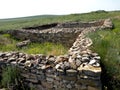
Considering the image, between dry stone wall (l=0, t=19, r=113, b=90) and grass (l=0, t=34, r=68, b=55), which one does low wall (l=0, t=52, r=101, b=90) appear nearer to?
dry stone wall (l=0, t=19, r=113, b=90)

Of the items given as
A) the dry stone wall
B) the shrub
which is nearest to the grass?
the dry stone wall

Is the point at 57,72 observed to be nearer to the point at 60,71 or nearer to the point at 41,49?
the point at 60,71

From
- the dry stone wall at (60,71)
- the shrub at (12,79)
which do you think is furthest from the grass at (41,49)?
the shrub at (12,79)

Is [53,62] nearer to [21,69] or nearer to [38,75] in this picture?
[38,75]

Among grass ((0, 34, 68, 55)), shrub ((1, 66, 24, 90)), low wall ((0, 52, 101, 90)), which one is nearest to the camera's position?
low wall ((0, 52, 101, 90))

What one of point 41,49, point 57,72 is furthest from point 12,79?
point 41,49

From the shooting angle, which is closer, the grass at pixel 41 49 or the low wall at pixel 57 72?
the low wall at pixel 57 72

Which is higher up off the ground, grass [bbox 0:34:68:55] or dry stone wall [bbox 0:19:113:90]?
dry stone wall [bbox 0:19:113:90]

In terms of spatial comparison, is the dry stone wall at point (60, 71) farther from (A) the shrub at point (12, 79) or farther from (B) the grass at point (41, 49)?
(B) the grass at point (41, 49)

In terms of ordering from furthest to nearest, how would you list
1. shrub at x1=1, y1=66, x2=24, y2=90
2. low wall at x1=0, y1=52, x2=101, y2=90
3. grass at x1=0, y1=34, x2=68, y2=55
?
grass at x1=0, y1=34, x2=68, y2=55
shrub at x1=1, y1=66, x2=24, y2=90
low wall at x1=0, y1=52, x2=101, y2=90

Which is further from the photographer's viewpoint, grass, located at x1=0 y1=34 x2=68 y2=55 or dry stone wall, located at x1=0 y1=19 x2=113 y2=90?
grass, located at x1=0 y1=34 x2=68 y2=55

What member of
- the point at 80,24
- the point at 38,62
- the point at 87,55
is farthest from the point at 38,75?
the point at 80,24

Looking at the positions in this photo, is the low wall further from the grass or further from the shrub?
the grass

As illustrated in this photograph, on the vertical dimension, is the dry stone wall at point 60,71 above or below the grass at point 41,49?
above
